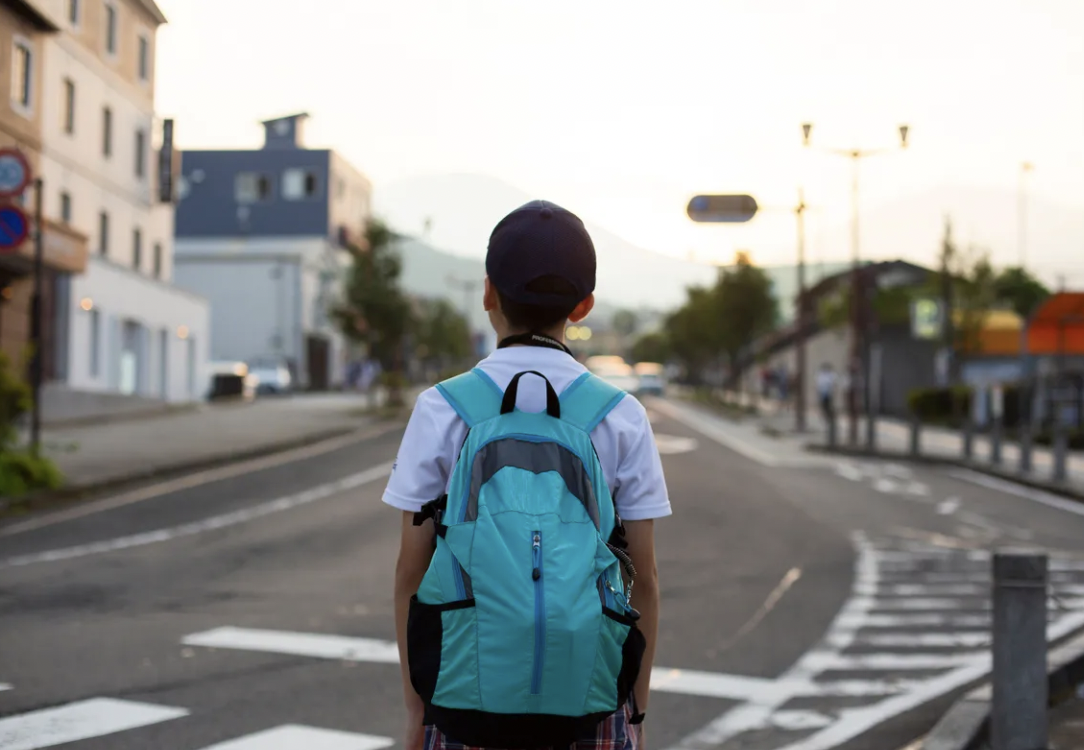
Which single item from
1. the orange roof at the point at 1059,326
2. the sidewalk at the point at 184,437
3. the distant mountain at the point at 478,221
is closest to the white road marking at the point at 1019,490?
the orange roof at the point at 1059,326

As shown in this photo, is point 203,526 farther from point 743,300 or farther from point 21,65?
point 743,300

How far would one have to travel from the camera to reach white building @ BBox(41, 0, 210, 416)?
275 inches

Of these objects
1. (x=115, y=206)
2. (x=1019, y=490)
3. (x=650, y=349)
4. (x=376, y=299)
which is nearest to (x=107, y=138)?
(x=1019, y=490)

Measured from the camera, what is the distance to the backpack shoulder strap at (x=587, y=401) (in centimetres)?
252

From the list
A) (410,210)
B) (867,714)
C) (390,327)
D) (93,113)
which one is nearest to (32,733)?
(410,210)

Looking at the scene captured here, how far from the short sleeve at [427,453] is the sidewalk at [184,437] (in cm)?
1485

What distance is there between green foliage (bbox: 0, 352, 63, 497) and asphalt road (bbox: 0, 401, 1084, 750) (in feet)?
3.03

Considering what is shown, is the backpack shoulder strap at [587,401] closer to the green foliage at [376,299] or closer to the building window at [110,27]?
the building window at [110,27]

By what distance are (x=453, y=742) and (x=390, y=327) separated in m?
44.5

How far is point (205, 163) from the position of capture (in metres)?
71.7

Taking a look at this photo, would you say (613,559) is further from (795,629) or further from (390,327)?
(390,327)

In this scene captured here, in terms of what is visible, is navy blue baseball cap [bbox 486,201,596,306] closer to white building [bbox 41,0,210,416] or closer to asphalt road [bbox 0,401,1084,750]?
white building [bbox 41,0,210,416]

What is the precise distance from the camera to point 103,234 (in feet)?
116

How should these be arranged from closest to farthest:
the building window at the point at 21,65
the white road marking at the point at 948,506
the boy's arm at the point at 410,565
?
1. the boy's arm at the point at 410,565
2. the building window at the point at 21,65
3. the white road marking at the point at 948,506
